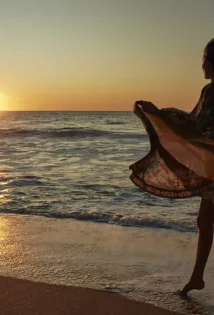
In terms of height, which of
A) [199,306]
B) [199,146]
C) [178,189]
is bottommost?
[199,306]

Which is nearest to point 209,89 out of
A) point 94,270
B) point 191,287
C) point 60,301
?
point 191,287

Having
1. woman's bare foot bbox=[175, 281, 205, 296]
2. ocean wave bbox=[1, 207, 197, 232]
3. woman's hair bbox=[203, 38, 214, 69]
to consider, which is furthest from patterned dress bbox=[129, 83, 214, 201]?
ocean wave bbox=[1, 207, 197, 232]

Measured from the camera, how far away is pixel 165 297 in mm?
3748

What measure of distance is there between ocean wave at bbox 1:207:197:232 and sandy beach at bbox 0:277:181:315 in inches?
108

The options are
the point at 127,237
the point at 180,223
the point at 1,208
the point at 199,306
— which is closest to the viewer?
the point at 199,306

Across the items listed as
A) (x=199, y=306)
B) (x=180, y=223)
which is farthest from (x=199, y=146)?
(x=180, y=223)

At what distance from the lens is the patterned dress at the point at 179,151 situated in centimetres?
333

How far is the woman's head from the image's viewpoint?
3.33 m

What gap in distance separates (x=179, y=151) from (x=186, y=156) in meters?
0.07

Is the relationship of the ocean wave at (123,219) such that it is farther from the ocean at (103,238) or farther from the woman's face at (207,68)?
the woman's face at (207,68)

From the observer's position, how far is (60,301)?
3461 mm

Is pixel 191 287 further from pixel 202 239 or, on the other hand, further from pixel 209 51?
pixel 209 51

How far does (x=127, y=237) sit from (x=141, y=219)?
3.43ft

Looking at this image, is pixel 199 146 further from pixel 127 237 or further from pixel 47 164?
pixel 47 164
